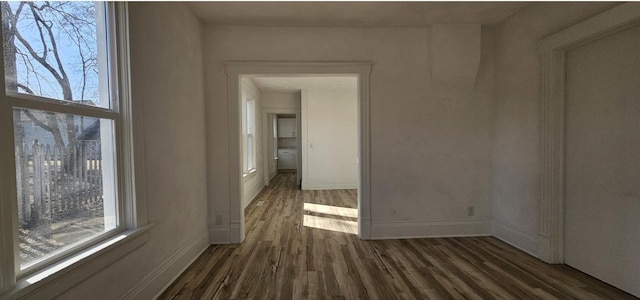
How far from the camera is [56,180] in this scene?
4.51 ft

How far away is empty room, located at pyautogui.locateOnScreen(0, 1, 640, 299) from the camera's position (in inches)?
54.0

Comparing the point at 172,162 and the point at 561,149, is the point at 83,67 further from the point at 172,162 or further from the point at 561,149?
the point at 561,149

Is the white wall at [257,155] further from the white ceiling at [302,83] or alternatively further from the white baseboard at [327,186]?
the white baseboard at [327,186]

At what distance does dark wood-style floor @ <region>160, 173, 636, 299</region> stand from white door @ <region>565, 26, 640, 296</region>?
0.22 metres

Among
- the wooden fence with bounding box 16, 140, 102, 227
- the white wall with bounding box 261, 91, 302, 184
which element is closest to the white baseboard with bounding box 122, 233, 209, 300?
the wooden fence with bounding box 16, 140, 102, 227

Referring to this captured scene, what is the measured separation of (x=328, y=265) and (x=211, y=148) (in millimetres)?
1807

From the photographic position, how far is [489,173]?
3301 millimetres

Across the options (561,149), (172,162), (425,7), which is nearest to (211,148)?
(172,162)

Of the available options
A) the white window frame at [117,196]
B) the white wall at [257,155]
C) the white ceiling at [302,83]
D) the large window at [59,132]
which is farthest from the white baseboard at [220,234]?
the white ceiling at [302,83]

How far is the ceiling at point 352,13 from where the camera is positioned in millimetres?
2625

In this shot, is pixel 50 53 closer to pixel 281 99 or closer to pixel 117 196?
pixel 117 196

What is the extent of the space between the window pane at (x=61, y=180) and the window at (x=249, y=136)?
147 inches

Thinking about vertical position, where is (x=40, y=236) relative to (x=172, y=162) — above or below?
below

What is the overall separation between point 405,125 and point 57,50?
Answer: 9.84 ft
